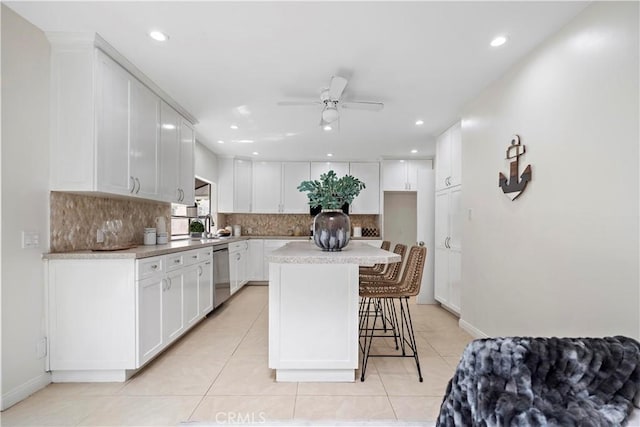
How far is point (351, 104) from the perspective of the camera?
2.72m

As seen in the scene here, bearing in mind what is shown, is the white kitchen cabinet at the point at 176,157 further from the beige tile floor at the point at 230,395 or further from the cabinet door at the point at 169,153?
Answer: the beige tile floor at the point at 230,395

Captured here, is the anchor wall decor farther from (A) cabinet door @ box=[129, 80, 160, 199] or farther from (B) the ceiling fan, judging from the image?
(A) cabinet door @ box=[129, 80, 160, 199]

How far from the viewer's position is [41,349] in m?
2.14

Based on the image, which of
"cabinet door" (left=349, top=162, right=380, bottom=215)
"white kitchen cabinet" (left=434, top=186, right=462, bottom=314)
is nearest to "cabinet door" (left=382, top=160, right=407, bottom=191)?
"cabinet door" (left=349, top=162, right=380, bottom=215)

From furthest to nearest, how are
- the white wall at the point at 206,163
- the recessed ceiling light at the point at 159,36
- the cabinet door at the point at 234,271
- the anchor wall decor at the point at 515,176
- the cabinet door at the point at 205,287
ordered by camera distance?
the white wall at the point at 206,163 < the cabinet door at the point at 234,271 < the cabinet door at the point at 205,287 < the anchor wall decor at the point at 515,176 < the recessed ceiling light at the point at 159,36

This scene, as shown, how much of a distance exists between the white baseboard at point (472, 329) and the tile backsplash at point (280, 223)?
3265 millimetres

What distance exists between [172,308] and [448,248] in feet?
10.7

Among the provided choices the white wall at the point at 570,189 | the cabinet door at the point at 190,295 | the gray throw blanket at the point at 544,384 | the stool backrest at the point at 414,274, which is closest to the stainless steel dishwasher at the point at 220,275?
the cabinet door at the point at 190,295

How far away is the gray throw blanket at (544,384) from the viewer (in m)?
0.82

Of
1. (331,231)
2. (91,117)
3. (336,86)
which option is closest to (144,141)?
(91,117)

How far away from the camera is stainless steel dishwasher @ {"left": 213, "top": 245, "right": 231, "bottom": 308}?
3.94m

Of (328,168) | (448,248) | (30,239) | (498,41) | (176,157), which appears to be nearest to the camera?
(30,239)

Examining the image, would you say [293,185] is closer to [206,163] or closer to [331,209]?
[206,163]

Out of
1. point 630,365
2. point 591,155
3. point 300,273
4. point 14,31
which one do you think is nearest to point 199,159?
point 14,31
